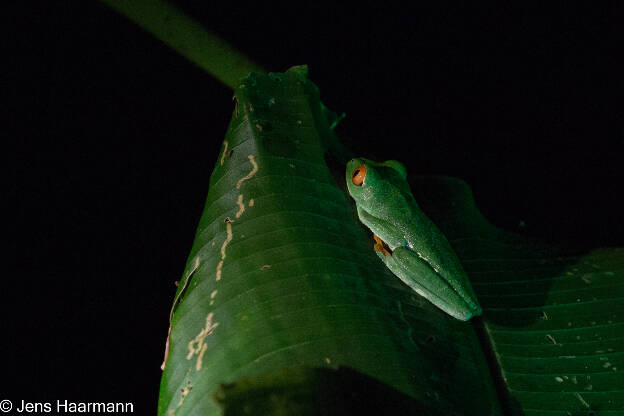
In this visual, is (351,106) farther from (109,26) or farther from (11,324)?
(11,324)

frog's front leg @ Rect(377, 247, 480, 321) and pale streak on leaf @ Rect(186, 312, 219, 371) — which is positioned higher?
frog's front leg @ Rect(377, 247, 480, 321)

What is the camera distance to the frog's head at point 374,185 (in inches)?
53.6

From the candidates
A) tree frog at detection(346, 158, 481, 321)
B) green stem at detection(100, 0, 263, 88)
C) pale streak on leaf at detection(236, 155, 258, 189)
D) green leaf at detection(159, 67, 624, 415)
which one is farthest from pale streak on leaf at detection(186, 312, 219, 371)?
green stem at detection(100, 0, 263, 88)

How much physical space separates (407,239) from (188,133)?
4.60 ft

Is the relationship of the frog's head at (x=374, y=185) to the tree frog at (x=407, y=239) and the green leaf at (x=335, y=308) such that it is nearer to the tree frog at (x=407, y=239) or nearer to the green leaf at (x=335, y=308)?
the tree frog at (x=407, y=239)

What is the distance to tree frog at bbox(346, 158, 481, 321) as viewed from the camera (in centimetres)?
115

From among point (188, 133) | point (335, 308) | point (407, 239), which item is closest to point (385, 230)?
point (407, 239)

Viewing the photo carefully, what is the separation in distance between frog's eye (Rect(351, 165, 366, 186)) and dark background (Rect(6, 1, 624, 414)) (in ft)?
1.30

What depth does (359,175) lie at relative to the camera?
1.42 metres

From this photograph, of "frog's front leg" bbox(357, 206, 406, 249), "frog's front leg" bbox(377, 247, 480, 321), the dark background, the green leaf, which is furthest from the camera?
the dark background

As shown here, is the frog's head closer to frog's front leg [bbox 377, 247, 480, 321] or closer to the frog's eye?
the frog's eye

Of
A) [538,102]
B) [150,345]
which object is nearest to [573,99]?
[538,102]

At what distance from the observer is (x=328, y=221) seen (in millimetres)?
1137

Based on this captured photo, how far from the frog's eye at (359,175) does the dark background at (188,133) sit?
40 centimetres
